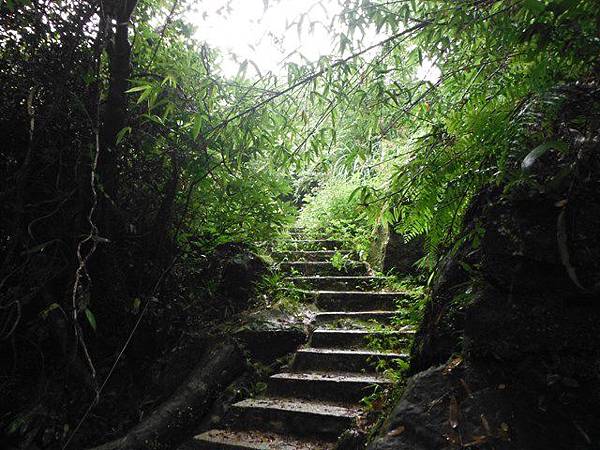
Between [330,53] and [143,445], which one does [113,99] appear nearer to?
[330,53]

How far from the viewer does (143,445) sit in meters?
2.87

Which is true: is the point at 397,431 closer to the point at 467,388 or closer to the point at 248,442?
the point at 467,388

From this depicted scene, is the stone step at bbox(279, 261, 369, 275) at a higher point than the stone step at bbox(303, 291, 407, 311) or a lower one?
higher

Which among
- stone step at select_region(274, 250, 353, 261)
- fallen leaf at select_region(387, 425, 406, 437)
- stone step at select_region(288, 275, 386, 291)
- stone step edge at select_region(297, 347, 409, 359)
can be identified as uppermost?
stone step at select_region(274, 250, 353, 261)

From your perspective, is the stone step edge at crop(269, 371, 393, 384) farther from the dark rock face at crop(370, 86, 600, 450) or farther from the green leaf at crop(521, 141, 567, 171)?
the green leaf at crop(521, 141, 567, 171)

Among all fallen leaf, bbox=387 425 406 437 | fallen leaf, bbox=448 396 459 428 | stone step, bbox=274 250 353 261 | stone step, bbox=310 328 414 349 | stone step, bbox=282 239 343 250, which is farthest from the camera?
stone step, bbox=282 239 343 250

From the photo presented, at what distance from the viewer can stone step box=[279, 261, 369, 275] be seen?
17.8 ft

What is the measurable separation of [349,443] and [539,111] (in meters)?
2.22

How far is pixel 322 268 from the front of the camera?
557 cm

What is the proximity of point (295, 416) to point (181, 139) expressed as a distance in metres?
2.35

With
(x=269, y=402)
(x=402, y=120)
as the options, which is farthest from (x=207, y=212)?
(x=402, y=120)

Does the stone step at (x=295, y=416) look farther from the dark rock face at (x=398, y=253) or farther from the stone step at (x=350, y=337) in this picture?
the dark rock face at (x=398, y=253)

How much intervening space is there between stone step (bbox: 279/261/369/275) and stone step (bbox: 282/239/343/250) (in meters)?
0.80

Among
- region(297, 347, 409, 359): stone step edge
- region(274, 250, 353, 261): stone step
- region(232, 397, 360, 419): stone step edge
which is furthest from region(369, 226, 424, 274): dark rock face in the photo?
region(232, 397, 360, 419): stone step edge
